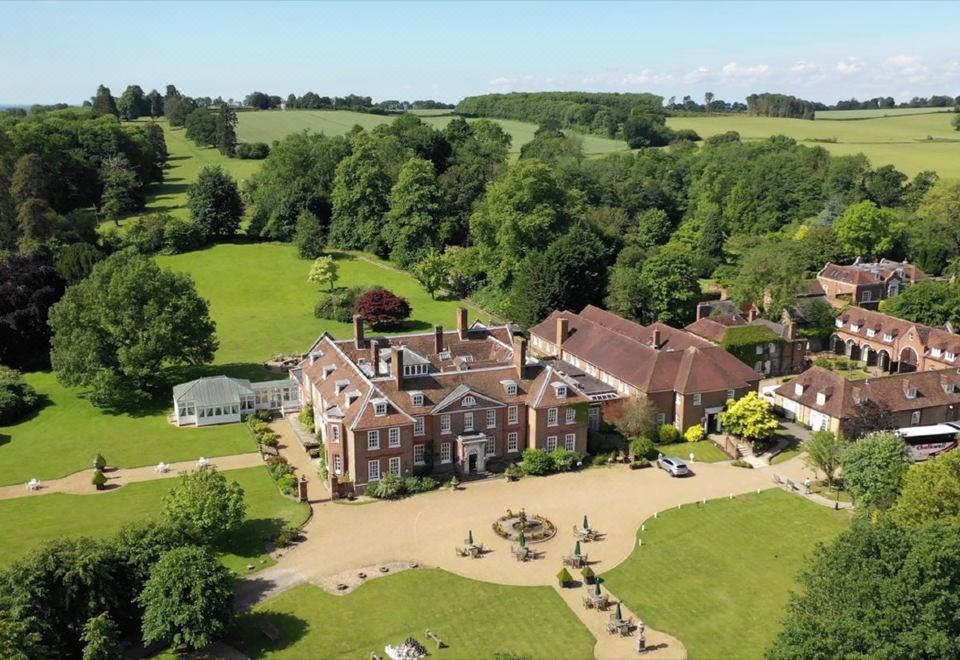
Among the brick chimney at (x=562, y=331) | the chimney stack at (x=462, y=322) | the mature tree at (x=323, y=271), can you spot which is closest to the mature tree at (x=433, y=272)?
the mature tree at (x=323, y=271)

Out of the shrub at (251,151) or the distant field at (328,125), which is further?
the distant field at (328,125)

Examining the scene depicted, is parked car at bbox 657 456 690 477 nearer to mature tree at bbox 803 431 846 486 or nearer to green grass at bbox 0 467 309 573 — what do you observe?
mature tree at bbox 803 431 846 486

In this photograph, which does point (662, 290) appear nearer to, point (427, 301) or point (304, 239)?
point (427, 301)

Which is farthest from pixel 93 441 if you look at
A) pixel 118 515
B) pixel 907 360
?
pixel 907 360

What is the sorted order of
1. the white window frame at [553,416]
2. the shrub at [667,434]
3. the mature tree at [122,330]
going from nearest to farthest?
the white window frame at [553,416], the shrub at [667,434], the mature tree at [122,330]

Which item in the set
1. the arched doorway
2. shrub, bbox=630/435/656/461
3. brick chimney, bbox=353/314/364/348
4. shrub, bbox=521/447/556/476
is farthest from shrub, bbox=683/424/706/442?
the arched doorway

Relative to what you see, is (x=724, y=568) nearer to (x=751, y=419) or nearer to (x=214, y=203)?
(x=751, y=419)

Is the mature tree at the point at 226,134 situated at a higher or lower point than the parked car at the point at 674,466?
higher

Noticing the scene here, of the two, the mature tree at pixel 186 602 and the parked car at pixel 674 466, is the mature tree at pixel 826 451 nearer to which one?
the parked car at pixel 674 466
